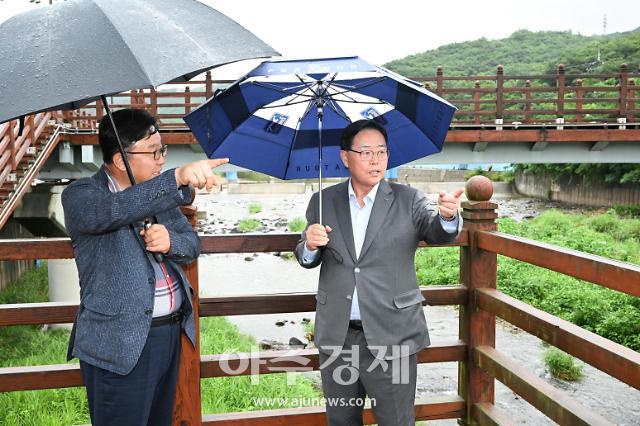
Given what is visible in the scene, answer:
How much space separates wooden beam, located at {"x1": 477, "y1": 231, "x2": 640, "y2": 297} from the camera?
6.66 ft

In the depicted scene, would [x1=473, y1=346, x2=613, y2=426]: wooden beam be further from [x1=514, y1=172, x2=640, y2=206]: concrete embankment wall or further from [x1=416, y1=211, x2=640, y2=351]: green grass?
[x1=514, y1=172, x2=640, y2=206]: concrete embankment wall

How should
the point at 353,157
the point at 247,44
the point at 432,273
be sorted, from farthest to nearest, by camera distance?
the point at 432,273
the point at 353,157
the point at 247,44

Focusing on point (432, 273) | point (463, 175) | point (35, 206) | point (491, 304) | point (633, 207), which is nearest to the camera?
point (491, 304)

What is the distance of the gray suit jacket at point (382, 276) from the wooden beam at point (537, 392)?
24.7 inches

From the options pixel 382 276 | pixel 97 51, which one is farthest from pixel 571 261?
pixel 97 51

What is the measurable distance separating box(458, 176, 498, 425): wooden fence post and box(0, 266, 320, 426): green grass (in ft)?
7.97

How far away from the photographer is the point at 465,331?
127 inches

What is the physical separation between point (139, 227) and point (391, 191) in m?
0.98

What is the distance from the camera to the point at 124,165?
6.44ft

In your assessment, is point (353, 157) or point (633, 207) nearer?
point (353, 157)

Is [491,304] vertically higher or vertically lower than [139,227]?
lower

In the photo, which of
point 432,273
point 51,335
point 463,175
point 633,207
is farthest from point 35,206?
point 463,175

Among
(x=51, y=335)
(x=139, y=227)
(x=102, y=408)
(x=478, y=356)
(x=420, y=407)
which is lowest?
(x=51, y=335)

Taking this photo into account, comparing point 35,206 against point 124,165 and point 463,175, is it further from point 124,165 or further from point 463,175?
point 463,175
